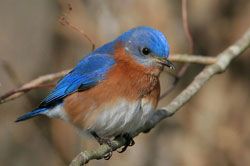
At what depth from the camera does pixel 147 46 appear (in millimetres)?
6402

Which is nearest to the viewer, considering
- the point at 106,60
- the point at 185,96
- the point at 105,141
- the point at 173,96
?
the point at 105,141

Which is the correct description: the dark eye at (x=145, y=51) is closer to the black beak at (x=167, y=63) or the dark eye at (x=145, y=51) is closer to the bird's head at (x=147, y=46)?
the bird's head at (x=147, y=46)

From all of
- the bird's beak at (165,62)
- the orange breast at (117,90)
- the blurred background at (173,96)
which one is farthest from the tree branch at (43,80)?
the blurred background at (173,96)

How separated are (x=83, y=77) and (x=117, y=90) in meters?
0.51

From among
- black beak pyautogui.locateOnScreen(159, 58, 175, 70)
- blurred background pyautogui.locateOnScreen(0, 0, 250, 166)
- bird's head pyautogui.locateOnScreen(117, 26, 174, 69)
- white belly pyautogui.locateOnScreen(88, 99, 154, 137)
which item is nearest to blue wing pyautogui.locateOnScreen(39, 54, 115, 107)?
bird's head pyautogui.locateOnScreen(117, 26, 174, 69)

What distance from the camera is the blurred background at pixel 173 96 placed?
348 inches

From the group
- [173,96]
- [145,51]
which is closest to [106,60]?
[145,51]

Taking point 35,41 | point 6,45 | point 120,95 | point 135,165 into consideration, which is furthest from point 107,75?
point 35,41

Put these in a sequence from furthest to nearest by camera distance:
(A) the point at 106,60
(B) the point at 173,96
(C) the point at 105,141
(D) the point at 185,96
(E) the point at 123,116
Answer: (B) the point at 173,96, (A) the point at 106,60, (D) the point at 185,96, (C) the point at 105,141, (E) the point at 123,116

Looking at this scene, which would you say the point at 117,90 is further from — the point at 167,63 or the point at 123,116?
the point at 167,63

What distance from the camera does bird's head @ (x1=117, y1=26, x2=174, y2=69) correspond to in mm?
6254

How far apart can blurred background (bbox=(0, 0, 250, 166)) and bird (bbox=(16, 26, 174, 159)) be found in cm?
209

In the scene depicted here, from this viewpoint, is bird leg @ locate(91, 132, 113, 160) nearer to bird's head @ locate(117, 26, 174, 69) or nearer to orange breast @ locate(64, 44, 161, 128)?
orange breast @ locate(64, 44, 161, 128)

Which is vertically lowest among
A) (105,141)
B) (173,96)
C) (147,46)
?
(173,96)
